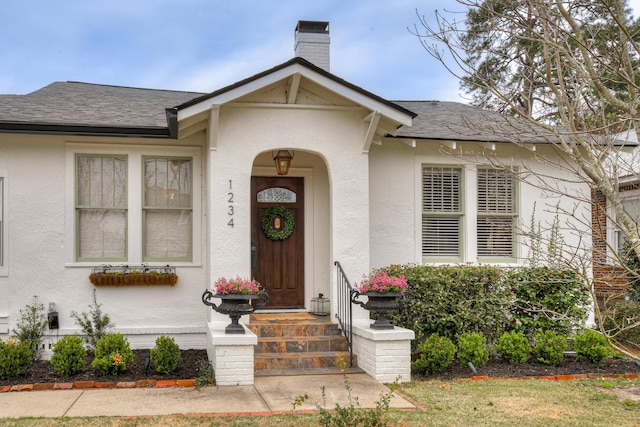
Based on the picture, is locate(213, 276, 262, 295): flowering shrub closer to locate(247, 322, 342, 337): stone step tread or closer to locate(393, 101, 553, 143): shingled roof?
locate(247, 322, 342, 337): stone step tread

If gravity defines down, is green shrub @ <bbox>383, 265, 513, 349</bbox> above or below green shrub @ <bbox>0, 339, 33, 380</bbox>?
above

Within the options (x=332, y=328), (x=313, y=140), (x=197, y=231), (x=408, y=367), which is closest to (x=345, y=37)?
(x=313, y=140)

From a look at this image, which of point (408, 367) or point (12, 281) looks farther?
point (12, 281)

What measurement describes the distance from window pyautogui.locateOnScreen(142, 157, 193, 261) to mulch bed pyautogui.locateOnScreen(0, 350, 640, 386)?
1.60m

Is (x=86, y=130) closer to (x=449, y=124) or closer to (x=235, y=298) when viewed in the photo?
(x=235, y=298)

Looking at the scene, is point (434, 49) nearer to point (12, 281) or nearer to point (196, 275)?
point (196, 275)

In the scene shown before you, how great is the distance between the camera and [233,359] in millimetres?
7852

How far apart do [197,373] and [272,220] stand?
313 cm

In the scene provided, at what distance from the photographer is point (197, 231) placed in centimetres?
1012

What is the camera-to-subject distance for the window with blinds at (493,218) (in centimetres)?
1112

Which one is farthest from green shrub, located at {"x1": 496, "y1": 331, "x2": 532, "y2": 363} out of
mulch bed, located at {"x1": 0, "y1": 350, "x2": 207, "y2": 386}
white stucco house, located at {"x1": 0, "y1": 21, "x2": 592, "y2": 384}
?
mulch bed, located at {"x1": 0, "y1": 350, "x2": 207, "y2": 386}

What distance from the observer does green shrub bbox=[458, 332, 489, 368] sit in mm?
8695

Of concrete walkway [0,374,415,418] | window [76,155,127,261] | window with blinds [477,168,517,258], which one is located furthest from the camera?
window with blinds [477,168,517,258]

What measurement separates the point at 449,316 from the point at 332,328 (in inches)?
67.4
